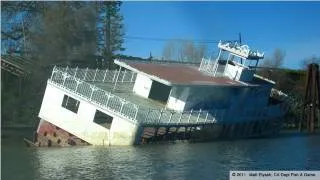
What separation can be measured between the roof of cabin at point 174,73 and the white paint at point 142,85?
53cm

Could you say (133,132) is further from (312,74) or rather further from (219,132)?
(312,74)

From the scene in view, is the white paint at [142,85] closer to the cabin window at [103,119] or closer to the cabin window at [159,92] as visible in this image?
the cabin window at [159,92]

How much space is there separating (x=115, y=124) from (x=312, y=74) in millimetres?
20417

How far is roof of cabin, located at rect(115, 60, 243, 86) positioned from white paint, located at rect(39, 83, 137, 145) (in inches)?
138

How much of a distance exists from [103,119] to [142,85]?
4.16 meters

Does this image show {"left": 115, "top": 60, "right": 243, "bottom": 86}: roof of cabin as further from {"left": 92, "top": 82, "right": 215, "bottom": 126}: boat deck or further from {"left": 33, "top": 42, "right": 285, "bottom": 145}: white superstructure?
{"left": 92, "top": 82, "right": 215, "bottom": 126}: boat deck

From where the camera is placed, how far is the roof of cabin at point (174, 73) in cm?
3400

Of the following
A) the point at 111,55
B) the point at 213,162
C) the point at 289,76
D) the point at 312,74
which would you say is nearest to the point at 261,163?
the point at 213,162

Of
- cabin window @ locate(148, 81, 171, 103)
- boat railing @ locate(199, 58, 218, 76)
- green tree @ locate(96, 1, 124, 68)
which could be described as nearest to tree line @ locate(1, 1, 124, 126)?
green tree @ locate(96, 1, 124, 68)

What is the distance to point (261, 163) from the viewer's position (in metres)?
23.9

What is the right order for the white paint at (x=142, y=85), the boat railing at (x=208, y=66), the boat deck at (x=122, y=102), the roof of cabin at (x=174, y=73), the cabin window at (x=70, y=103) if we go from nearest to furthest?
the boat deck at (x=122, y=102) → the cabin window at (x=70, y=103) → the roof of cabin at (x=174, y=73) → the white paint at (x=142, y=85) → the boat railing at (x=208, y=66)

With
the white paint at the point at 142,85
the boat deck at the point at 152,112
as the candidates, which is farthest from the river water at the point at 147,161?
the white paint at the point at 142,85

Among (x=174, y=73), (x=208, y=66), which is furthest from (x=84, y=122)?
(x=208, y=66)

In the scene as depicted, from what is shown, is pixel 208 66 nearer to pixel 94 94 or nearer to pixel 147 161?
pixel 94 94
